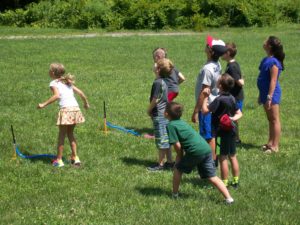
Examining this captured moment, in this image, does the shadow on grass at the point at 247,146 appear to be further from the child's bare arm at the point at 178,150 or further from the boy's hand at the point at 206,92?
A: the child's bare arm at the point at 178,150

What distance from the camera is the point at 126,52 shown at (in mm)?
23562

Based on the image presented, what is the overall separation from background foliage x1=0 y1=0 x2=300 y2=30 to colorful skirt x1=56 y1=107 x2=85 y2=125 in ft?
77.9

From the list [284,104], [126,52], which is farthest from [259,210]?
[126,52]

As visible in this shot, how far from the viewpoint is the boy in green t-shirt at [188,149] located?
689 cm

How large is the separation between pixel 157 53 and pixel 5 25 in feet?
87.2

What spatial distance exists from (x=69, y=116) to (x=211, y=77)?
2.19 meters

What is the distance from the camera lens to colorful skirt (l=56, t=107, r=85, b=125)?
336 inches

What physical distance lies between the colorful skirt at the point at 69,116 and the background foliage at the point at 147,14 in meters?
23.7

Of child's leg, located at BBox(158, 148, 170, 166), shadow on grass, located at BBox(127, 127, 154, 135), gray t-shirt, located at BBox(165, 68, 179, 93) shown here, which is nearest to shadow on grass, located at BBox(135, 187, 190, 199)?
child's leg, located at BBox(158, 148, 170, 166)

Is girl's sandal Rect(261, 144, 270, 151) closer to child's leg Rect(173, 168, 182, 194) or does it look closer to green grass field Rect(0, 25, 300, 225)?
green grass field Rect(0, 25, 300, 225)

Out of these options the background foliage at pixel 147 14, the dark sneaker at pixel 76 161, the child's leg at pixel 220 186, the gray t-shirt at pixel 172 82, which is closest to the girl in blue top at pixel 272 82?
the gray t-shirt at pixel 172 82

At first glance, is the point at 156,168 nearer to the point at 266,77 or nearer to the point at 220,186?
the point at 220,186

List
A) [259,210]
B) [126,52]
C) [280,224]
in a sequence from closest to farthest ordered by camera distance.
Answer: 1. [280,224]
2. [259,210]
3. [126,52]

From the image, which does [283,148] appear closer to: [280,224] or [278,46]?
[278,46]
